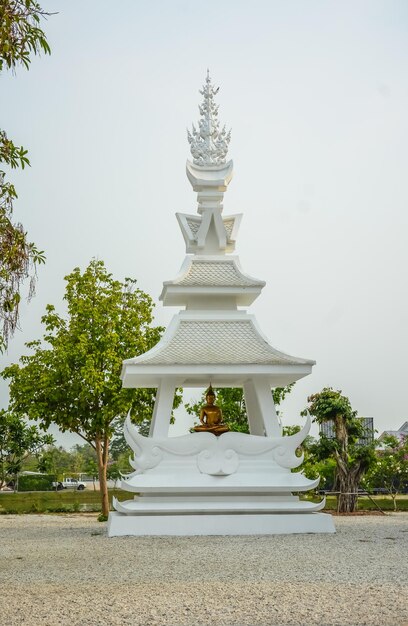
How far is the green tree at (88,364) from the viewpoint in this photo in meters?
22.1

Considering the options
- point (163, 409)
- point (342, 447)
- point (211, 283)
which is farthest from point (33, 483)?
point (211, 283)

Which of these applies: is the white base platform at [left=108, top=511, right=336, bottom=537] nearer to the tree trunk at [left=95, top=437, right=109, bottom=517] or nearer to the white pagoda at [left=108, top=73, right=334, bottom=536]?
the white pagoda at [left=108, top=73, right=334, bottom=536]

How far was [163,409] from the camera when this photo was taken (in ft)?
48.6

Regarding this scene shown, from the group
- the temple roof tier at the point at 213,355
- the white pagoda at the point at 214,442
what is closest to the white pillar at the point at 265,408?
the white pagoda at the point at 214,442

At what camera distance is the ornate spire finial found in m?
16.6

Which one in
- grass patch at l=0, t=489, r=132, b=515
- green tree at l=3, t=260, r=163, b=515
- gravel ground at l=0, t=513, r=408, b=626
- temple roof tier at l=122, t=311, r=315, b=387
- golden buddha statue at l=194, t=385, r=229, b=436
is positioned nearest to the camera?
gravel ground at l=0, t=513, r=408, b=626

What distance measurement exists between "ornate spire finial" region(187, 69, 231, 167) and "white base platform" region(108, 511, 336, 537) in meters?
6.89

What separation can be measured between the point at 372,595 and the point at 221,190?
10.2 meters

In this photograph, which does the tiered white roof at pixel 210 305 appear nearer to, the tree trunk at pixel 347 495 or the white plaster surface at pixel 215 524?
the white plaster surface at pixel 215 524

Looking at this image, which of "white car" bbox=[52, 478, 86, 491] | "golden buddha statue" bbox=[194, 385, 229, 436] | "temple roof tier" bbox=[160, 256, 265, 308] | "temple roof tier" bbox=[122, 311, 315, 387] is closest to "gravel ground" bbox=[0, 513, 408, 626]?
"golden buddha statue" bbox=[194, 385, 229, 436]

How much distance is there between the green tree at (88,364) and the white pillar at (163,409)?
6808 mm

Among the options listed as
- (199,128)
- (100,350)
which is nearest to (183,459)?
(199,128)

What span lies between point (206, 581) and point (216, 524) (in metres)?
5.50

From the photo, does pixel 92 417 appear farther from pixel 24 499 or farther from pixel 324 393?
pixel 24 499
